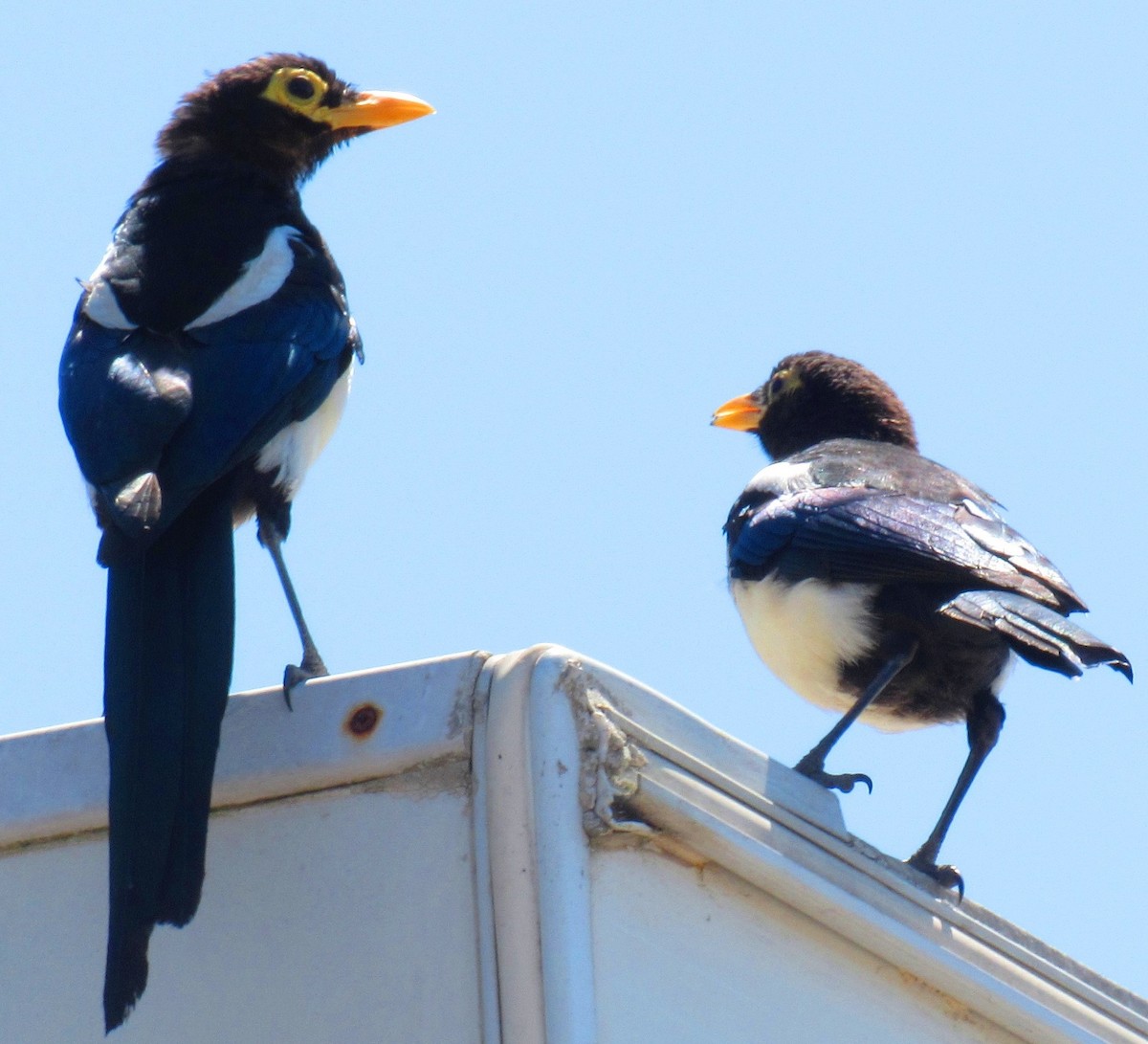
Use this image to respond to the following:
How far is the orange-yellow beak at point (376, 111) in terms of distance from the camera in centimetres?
546

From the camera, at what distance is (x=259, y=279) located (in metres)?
4.11

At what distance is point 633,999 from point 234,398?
154 cm

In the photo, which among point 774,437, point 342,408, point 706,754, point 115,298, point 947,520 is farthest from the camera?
point 774,437

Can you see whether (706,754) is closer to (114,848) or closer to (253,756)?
(253,756)

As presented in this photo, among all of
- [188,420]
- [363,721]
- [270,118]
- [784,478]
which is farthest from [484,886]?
[270,118]

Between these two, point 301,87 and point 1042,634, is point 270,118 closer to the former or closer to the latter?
point 301,87

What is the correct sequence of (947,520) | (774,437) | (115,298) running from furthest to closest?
(774,437) → (947,520) → (115,298)

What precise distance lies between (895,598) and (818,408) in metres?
2.26

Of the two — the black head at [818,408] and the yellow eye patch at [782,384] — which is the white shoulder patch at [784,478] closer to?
the black head at [818,408]

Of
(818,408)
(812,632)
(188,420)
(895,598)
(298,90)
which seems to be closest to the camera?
(188,420)

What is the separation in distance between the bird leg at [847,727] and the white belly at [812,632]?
84 mm

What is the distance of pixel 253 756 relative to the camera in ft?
8.98

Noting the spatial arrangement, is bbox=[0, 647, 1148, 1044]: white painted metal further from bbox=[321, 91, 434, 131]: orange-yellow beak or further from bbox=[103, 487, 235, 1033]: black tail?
bbox=[321, 91, 434, 131]: orange-yellow beak

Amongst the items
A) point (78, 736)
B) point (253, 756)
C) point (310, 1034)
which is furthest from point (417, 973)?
point (78, 736)
